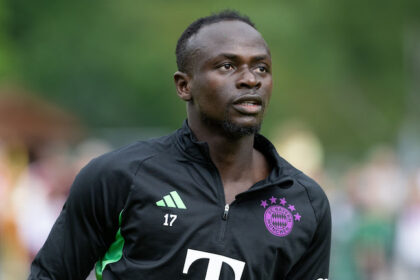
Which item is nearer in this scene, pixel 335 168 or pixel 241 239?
pixel 241 239

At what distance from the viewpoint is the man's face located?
189 inches

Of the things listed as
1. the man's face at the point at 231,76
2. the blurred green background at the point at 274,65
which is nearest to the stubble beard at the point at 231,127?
the man's face at the point at 231,76

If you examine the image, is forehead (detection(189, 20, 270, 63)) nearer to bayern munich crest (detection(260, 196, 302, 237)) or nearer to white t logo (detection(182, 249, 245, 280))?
bayern munich crest (detection(260, 196, 302, 237))

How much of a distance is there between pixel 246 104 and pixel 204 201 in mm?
539

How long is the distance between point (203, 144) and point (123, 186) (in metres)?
0.47

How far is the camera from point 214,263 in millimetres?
4707

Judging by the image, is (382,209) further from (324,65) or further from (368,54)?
(368,54)

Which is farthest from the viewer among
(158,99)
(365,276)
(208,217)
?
(158,99)

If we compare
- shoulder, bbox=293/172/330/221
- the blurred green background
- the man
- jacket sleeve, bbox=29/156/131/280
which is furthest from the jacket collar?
the blurred green background

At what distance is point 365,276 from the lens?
1366 cm

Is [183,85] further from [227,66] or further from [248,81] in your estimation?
[248,81]

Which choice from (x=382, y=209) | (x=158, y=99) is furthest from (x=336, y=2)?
(x=382, y=209)

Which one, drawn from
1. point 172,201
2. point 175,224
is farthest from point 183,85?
point 175,224

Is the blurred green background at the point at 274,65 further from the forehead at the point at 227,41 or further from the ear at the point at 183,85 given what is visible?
the forehead at the point at 227,41
